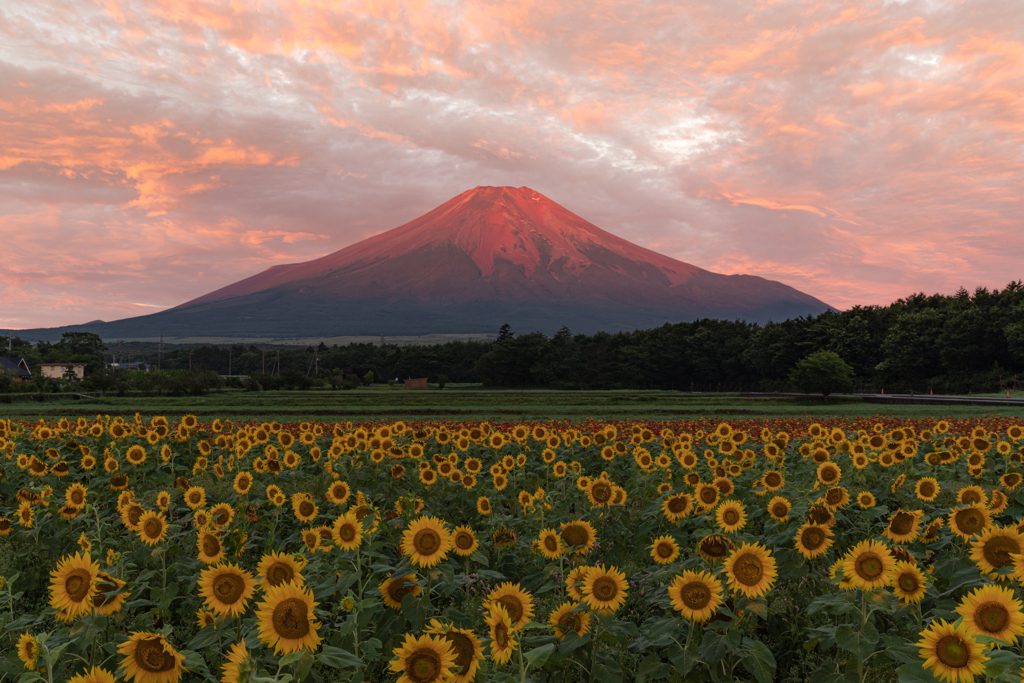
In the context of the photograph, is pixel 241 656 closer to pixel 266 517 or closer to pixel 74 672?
pixel 74 672

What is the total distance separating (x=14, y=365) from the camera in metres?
113

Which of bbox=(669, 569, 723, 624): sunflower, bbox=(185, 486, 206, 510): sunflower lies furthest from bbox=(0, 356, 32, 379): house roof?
bbox=(669, 569, 723, 624): sunflower

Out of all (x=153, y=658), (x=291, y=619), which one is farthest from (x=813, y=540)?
(x=153, y=658)

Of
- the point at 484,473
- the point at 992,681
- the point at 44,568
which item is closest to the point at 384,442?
the point at 484,473

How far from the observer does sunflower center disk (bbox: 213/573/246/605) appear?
3062 millimetres

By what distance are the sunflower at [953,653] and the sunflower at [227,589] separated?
311 cm

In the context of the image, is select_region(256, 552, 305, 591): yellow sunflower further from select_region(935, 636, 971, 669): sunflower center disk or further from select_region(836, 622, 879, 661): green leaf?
select_region(935, 636, 971, 669): sunflower center disk

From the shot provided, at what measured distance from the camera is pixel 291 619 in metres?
2.62

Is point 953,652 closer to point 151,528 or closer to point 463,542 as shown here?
point 463,542

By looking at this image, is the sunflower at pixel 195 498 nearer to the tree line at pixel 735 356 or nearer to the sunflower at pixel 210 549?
the sunflower at pixel 210 549

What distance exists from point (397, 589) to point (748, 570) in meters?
2.02

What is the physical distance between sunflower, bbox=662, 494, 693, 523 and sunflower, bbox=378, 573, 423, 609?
2380 millimetres

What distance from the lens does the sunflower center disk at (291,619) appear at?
2.61 metres

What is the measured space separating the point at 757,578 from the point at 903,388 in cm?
8523
